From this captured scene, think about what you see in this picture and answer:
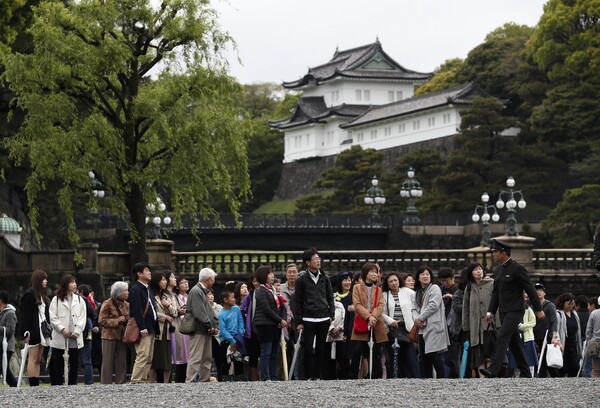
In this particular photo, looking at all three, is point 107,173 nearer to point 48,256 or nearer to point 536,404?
point 48,256

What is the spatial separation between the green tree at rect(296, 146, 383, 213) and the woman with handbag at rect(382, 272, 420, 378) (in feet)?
204

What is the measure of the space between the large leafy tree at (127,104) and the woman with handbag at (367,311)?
43.6ft

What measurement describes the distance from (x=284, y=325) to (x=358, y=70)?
308ft

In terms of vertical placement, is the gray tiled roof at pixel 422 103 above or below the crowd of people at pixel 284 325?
above

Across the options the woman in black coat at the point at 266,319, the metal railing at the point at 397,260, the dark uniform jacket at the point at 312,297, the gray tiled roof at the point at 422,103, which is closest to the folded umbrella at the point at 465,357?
the dark uniform jacket at the point at 312,297

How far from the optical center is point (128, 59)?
32.5 m

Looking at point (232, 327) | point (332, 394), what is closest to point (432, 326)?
point (232, 327)

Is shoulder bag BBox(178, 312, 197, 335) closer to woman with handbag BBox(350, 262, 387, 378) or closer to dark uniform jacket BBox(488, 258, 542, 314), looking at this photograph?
woman with handbag BBox(350, 262, 387, 378)

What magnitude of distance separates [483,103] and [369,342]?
58.8 meters

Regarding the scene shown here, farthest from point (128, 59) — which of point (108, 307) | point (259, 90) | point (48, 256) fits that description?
point (259, 90)

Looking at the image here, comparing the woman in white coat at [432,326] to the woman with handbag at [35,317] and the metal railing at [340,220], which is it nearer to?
the woman with handbag at [35,317]

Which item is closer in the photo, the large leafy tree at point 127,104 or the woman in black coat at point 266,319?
the woman in black coat at point 266,319

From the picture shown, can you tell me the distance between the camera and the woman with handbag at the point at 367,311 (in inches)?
754

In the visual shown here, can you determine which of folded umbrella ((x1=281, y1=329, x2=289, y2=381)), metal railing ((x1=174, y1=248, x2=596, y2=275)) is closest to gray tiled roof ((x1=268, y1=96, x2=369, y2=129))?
metal railing ((x1=174, y1=248, x2=596, y2=275))
